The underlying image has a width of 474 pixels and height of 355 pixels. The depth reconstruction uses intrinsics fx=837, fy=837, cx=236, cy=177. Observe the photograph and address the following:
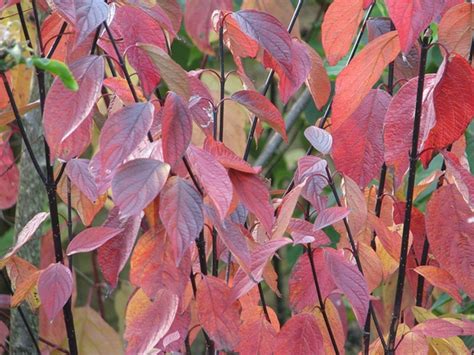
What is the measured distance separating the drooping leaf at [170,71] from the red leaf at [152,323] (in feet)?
0.64

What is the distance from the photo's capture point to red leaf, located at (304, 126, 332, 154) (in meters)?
0.84

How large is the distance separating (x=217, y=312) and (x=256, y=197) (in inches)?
4.9

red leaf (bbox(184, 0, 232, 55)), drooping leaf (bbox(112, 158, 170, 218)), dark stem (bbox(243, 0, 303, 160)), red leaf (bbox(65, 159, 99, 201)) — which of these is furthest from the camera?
red leaf (bbox(184, 0, 232, 55))

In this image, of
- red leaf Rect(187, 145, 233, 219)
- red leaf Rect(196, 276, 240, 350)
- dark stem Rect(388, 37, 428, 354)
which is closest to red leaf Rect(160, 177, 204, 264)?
red leaf Rect(187, 145, 233, 219)

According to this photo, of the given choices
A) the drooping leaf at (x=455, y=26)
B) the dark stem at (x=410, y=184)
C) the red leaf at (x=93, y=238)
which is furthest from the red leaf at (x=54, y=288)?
the drooping leaf at (x=455, y=26)

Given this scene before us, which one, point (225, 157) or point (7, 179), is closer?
point (225, 157)

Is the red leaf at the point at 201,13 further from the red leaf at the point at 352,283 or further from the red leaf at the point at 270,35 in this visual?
the red leaf at the point at 352,283

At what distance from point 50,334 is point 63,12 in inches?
28.5

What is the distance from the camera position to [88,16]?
2.42ft

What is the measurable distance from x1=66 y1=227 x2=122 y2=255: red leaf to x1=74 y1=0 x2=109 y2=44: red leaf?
20 centimetres

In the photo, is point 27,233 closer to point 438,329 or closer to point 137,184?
point 137,184

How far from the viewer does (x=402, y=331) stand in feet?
3.07

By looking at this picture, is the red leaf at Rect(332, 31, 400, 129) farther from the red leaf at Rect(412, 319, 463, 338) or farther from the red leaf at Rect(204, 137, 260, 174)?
the red leaf at Rect(412, 319, 463, 338)

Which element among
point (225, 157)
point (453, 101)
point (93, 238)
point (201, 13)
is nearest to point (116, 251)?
point (93, 238)
